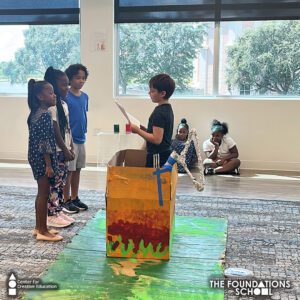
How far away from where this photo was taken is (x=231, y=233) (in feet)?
9.82

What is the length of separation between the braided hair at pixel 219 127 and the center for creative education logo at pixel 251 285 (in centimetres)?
309

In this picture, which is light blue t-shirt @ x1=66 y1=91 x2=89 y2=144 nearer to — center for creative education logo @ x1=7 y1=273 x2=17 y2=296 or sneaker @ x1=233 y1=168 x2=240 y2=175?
center for creative education logo @ x1=7 y1=273 x2=17 y2=296

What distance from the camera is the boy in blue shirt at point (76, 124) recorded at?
3.28 m

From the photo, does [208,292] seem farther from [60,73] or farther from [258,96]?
[258,96]

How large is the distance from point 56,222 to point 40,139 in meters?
0.69

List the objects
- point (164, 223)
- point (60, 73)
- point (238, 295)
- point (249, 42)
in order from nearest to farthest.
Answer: point (238, 295), point (164, 223), point (60, 73), point (249, 42)

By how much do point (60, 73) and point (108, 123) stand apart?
8.81ft

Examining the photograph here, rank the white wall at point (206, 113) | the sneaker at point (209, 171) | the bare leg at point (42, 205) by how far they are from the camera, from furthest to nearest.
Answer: the white wall at point (206, 113)
the sneaker at point (209, 171)
the bare leg at point (42, 205)

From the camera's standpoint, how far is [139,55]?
18.5ft

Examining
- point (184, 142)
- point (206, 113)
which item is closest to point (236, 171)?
point (184, 142)

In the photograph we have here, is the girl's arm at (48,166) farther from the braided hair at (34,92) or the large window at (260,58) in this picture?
the large window at (260,58)

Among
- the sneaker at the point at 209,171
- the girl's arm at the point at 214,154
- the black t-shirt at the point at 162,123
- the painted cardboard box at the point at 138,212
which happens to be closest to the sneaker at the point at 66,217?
the painted cardboard box at the point at 138,212

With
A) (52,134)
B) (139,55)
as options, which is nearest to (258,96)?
(139,55)

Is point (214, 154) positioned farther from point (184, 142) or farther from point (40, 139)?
point (40, 139)
